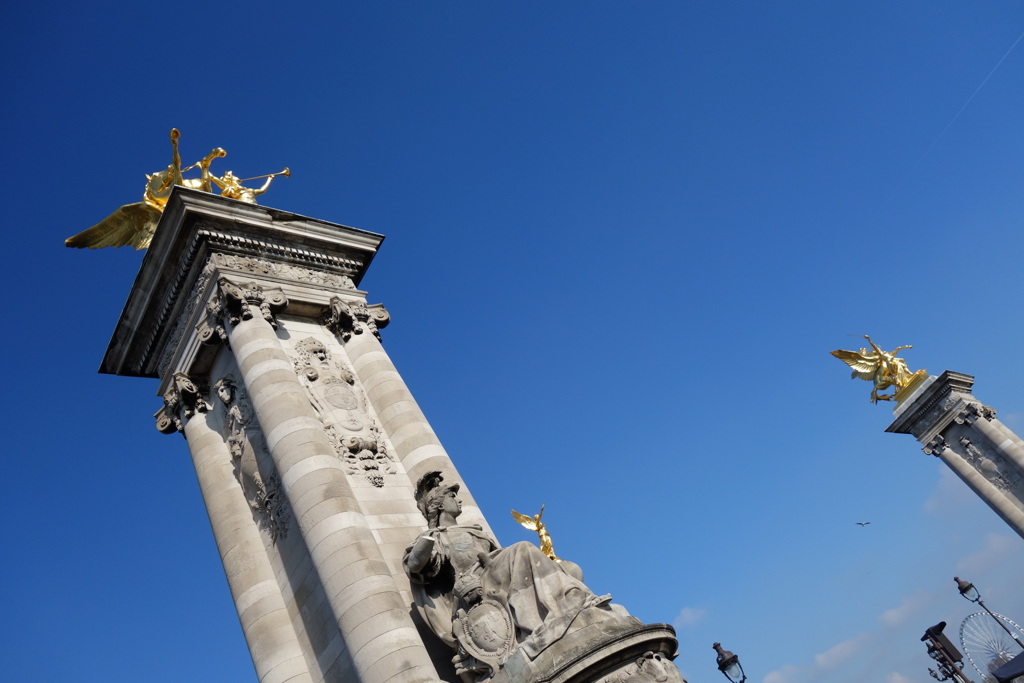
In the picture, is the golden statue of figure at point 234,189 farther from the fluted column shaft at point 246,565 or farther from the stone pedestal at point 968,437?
the stone pedestal at point 968,437

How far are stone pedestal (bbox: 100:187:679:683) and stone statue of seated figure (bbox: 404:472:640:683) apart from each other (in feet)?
1.10

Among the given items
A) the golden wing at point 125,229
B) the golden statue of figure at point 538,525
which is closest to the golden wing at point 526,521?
the golden statue of figure at point 538,525

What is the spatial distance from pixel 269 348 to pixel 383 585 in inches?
174

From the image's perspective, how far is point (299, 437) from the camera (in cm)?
1160

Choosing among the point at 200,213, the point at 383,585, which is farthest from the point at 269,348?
the point at 383,585

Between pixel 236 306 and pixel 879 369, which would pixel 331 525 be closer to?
pixel 236 306

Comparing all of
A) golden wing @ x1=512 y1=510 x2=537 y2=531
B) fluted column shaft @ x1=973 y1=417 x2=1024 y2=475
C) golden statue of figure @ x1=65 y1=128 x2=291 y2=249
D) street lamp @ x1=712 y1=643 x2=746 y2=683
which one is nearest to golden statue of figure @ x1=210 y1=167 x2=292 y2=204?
golden statue of figure @ x1=65 y1=128 x2=291 y2=249

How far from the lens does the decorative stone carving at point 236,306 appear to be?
13203 millimetres

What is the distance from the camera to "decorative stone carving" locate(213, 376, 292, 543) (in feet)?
41.5

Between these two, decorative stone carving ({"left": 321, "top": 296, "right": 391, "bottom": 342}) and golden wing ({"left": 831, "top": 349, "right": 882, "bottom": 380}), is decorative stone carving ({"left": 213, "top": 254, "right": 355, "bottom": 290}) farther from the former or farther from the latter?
golden wing ({"left": 831, "top": 349, "right": 882, "bottom": 380})

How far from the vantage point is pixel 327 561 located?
34.3 feet

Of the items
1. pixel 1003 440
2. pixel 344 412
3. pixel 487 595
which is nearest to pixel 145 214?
pixel 344 412

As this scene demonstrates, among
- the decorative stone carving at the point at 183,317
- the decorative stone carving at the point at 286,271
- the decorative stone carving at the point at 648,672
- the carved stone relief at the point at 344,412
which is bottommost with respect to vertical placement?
the decorative stone carving at the point at 648,672

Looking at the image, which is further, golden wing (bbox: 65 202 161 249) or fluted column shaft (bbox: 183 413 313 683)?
golden wing (bbox: 65 202 161 249)
